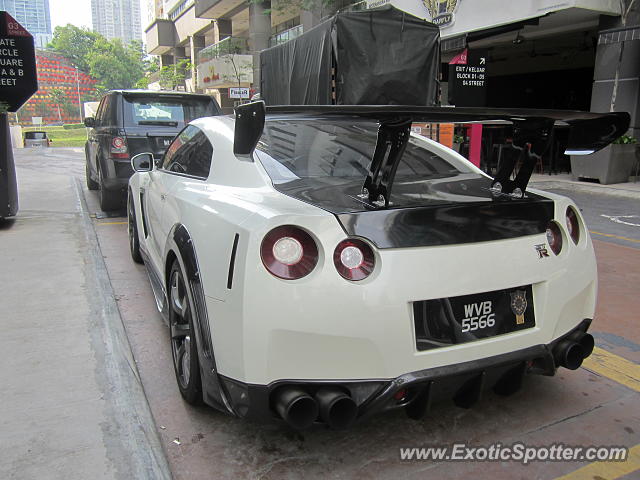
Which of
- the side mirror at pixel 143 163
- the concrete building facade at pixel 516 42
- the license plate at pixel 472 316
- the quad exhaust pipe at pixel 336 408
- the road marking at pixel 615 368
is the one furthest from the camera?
the concrete building facade at pixel 516 42

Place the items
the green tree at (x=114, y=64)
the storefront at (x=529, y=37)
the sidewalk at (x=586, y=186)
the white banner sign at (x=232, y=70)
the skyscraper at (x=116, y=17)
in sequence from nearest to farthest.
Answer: the sidewalk at (x=586, y=186), the storefront at (x=529, y=37), the white banner sign at (x=232, y=70), the green tree at (x=114, y=64), the skyscraper at (x=116, y=17)

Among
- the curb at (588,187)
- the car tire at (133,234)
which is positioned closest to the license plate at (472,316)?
the car tire at (133,234)

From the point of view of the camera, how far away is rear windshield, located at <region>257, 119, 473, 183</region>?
119 inches

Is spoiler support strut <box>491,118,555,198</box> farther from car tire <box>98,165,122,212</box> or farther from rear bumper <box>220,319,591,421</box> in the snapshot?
car tire <box>98,165,122,212</box>

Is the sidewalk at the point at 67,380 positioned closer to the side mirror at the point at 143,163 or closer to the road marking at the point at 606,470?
the side mirror at the point at 143,163

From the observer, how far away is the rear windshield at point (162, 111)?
7695 millimetres

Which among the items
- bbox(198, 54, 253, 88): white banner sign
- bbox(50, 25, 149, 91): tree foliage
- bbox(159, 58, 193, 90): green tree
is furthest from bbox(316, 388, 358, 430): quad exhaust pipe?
bbox(50, 25, 149, 91): tree foliage

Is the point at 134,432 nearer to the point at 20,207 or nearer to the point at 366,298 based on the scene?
the point at 366,298

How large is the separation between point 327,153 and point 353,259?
1.22m

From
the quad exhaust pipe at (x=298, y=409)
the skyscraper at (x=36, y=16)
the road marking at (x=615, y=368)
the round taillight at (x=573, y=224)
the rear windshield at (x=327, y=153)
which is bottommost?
the road marking at (x=615, y=368)

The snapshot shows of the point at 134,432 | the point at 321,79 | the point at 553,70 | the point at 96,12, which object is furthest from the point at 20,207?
the point at 96,12

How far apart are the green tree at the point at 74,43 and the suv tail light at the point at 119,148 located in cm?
10948

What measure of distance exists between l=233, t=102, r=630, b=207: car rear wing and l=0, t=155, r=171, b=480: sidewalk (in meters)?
1.49

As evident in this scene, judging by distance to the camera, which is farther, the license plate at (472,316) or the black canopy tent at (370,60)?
the black canopy tent at (370,60)
